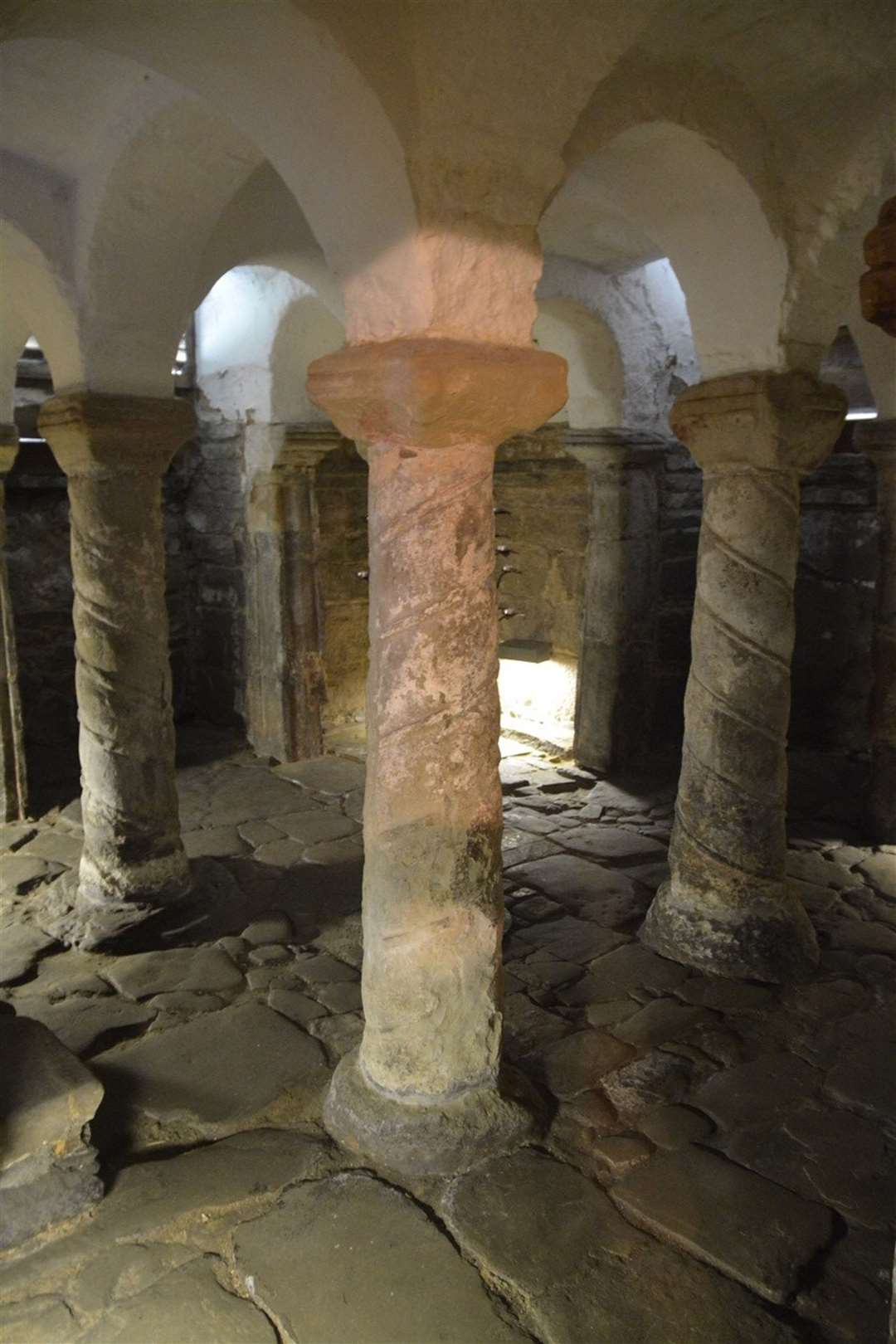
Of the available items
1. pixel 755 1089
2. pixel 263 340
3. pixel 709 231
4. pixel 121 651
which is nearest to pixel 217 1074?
pixel 755 1089

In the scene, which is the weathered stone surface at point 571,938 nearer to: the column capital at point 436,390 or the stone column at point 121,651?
the stone column at point 121,651

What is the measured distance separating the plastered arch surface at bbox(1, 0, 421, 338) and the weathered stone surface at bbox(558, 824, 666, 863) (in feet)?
11.9

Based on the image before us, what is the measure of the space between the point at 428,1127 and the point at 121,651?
262 centimetres

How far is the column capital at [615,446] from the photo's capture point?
6883 mm

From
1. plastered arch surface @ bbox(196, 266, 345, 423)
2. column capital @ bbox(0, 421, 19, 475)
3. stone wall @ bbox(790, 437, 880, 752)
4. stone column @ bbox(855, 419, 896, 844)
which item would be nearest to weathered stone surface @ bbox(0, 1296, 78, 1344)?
stone column @ bbox(855, 419, 896, 844)

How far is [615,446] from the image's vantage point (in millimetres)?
6891

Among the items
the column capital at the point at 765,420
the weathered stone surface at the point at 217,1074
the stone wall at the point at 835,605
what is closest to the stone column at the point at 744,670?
the column capital at the point at 765,420

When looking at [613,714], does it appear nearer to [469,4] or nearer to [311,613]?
[311,613]

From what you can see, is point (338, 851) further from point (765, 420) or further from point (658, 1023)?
point (765, 420)

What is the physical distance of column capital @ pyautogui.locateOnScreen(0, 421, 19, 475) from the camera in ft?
19.9

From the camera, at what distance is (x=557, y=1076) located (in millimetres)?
3287

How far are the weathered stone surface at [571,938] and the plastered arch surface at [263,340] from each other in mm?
4628

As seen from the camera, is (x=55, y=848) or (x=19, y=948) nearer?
(x=19, y=948)

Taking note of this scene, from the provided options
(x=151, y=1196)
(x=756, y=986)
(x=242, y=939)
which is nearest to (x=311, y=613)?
(x=242, y=939)
